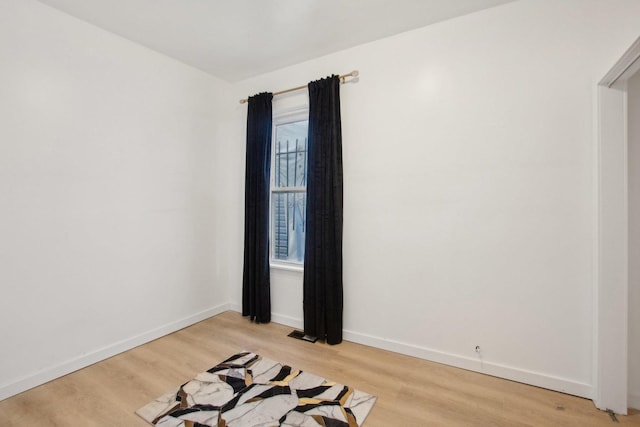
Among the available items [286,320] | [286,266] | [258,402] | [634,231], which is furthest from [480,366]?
[286,266]

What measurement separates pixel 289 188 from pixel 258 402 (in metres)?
1.98

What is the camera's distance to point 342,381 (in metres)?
1.99

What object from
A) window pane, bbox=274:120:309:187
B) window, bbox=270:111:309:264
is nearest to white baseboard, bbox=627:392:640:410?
window, bbox=270:111:309:264

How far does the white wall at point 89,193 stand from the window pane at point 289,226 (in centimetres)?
85

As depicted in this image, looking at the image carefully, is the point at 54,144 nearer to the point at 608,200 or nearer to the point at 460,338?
the point at 460,338

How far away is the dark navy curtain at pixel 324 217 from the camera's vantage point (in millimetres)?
2533

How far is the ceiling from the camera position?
2.01 metres

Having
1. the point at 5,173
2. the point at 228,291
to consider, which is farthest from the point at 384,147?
the point at 5,173

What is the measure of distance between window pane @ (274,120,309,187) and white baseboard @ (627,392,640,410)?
2843 mm

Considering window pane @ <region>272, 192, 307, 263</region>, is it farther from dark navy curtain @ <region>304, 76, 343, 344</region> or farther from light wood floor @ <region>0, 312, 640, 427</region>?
light wood floor @ <region>0, 312, 640, 427</region>

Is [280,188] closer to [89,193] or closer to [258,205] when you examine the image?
[258,205]

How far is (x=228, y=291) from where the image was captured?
3428 millimetres

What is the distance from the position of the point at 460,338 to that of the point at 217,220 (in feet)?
9.00

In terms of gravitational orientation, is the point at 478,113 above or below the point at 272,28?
below
